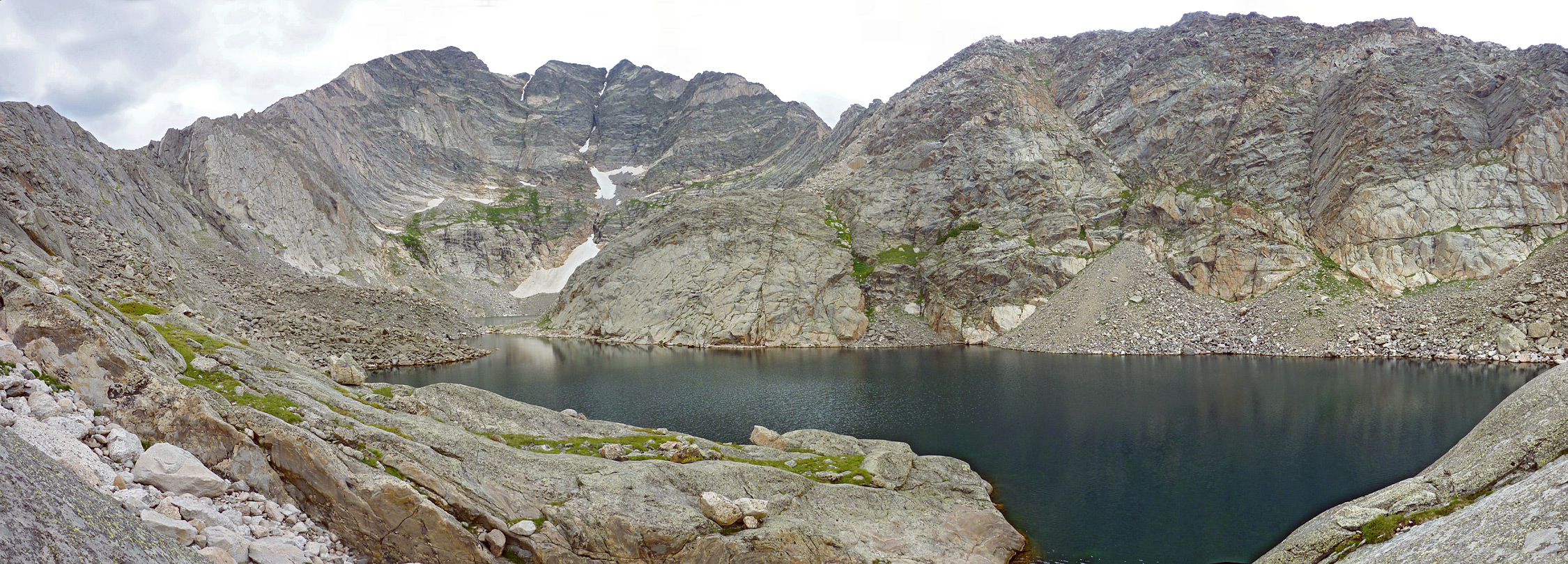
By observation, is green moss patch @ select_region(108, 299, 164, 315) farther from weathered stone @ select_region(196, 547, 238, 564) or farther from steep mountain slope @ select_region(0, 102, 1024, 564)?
weathered stone @ select_region(196, 547, 238, 564)

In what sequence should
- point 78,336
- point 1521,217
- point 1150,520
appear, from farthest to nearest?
point 1521,217, point 1150,520, point 78,336

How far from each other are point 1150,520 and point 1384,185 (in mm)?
85191

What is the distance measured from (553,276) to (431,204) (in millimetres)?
41946

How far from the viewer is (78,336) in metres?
13.5

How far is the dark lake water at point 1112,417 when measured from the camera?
27.1 m

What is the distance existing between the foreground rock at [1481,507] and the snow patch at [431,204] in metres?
196

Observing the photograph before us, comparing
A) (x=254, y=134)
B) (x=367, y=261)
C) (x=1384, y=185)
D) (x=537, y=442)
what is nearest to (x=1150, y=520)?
(x=537, y=442)

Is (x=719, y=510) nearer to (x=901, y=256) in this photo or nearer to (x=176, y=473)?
(x=176, y=473)

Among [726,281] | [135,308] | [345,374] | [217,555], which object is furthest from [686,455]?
[726,281]

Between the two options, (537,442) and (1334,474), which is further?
(1334,474)

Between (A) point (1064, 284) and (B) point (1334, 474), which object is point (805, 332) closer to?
(A) point (1064, 284)

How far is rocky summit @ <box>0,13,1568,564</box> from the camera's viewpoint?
1352 cm

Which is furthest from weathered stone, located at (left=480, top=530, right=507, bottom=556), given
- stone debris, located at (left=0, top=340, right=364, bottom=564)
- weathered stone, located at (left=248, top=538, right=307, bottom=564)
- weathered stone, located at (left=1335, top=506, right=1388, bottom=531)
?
weathered stone, located at (left=1335, top=506, right=1388, bottom=531)

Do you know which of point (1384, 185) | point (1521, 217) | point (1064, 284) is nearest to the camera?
point (1521, 217)
